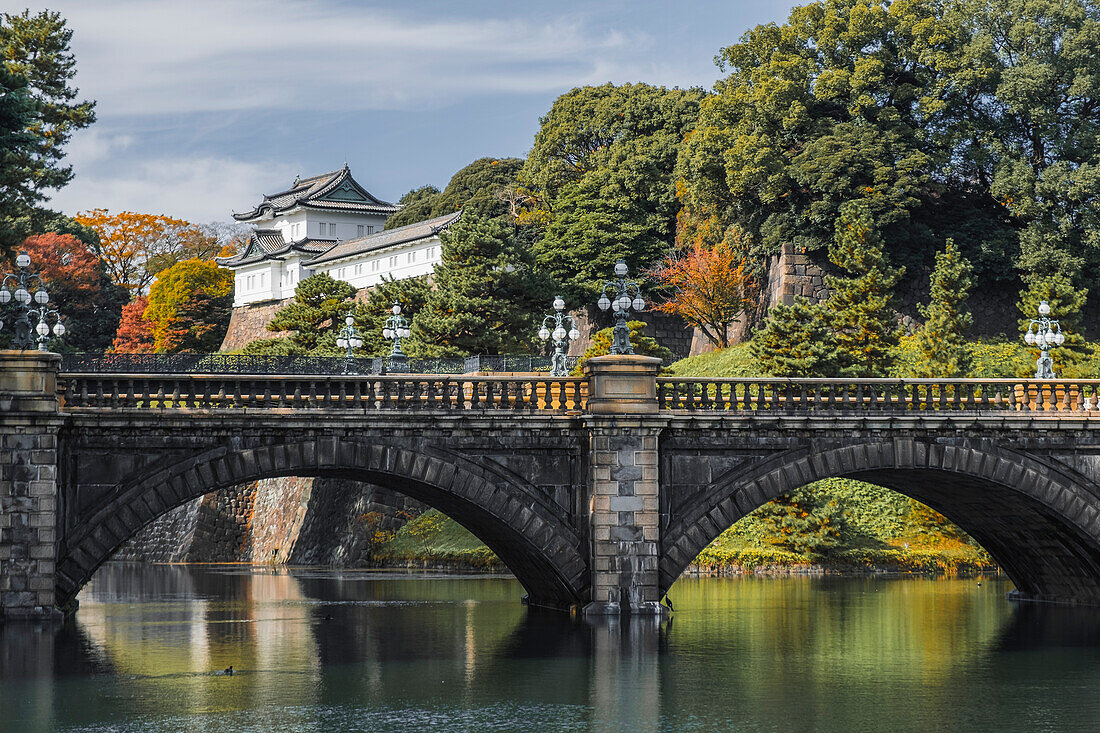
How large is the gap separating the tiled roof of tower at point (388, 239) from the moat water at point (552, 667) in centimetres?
4794

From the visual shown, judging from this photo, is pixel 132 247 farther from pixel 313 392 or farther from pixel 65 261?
pixel 313 392

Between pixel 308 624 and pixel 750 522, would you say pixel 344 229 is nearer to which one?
pixel 750 522

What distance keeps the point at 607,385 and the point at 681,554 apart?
14.4 feet

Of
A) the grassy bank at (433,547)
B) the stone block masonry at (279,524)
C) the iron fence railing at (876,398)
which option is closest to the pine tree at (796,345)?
the grassy bank at (433,547)

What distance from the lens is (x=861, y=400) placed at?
3381 centimetres

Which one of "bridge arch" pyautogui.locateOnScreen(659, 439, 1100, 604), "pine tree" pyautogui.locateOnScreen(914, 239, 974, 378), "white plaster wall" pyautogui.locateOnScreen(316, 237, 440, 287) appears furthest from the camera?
"white plaster wall" pyautogui.locateOnScreen(316, 237, 440, 287)

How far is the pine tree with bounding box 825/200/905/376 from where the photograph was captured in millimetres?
57281

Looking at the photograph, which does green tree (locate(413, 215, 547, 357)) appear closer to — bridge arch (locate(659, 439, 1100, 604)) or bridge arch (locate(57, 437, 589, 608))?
bridge arch (locate(659, 439, 1100, 604))

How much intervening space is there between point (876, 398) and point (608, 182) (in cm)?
4568

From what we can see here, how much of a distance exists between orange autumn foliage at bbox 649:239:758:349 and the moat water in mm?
29542

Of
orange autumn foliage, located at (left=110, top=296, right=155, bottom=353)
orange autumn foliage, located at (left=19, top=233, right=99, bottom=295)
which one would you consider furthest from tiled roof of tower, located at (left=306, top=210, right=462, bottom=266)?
orange autumn foliage, located at (left=19, top=233, right=99, bottom=295)

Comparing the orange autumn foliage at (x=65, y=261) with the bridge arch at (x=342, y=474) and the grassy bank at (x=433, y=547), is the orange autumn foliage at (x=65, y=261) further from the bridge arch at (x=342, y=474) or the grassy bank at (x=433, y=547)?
the bridge arch at (x=342, y=474)

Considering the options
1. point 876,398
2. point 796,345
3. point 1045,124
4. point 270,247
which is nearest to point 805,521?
point 796,345

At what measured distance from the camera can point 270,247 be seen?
106 m
